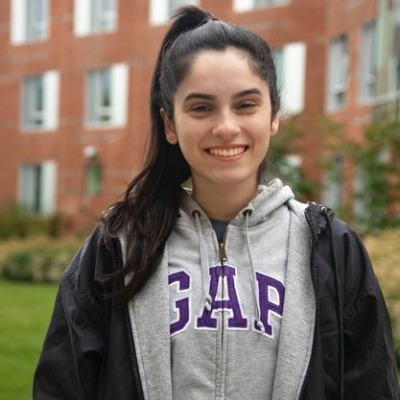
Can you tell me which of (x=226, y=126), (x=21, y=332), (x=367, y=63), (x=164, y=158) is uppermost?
(x=367, y=63)

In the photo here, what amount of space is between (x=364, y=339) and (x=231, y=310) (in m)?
0.37

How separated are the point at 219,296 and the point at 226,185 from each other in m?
0.32

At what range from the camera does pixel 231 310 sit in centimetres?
268

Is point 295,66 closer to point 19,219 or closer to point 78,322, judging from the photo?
point 19,219

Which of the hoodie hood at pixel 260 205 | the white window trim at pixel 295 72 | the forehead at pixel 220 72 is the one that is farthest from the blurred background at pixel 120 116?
the forehead at pixel 220 72

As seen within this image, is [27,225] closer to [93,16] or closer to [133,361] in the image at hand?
[93,16]

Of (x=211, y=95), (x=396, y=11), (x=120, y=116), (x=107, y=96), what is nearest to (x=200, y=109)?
(x=211, y=95)

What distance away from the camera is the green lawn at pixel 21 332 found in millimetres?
7598

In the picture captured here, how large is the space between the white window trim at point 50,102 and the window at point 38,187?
110 cm

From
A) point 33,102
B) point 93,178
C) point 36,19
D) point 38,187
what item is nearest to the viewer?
point 93,178

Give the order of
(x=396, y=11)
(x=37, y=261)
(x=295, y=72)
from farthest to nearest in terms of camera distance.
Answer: (x=295, y=72) → (x=37, y=261) → (x=396, y=11)

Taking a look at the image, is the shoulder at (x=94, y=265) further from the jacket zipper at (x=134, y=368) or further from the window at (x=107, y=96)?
the window at (x=107, y=96)

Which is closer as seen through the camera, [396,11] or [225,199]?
[225,199]

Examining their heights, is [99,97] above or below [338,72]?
below
